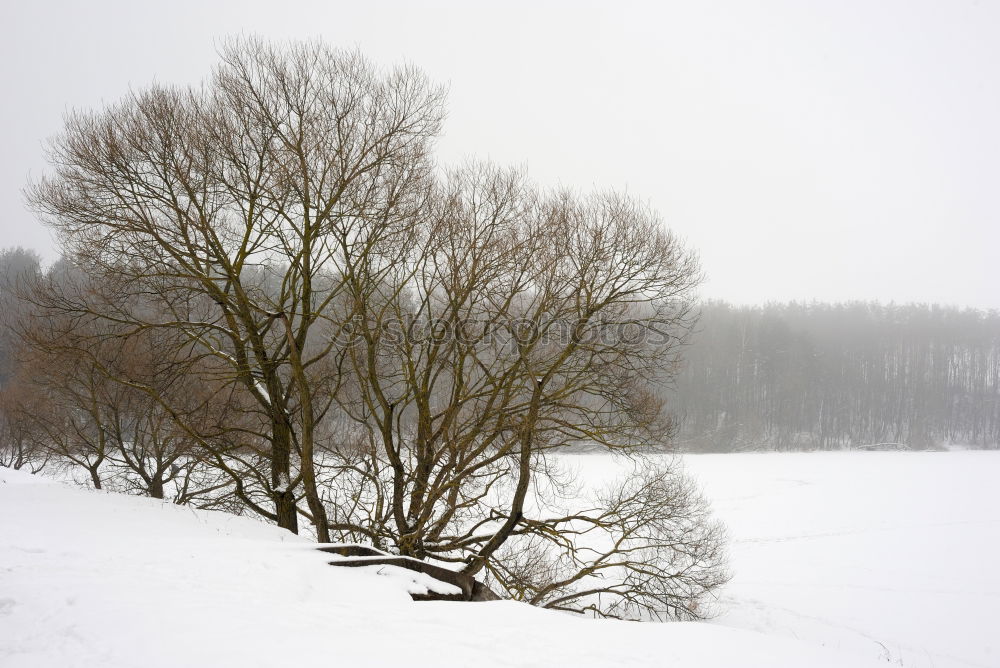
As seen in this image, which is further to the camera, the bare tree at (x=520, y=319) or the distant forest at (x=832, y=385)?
the distant forest at (x=832, y=385)

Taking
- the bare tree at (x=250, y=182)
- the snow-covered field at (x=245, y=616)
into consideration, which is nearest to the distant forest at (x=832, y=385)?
the snow-covered field at (x=245, y=616)

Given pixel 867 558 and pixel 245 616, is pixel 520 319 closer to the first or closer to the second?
pixel 245 616

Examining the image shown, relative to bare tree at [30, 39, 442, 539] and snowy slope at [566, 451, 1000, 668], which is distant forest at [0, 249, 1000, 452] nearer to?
snowy slope at [566, 451, 1000, 668]

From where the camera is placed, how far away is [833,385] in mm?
72188

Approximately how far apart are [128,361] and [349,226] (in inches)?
282

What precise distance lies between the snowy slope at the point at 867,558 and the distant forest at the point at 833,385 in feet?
62.2

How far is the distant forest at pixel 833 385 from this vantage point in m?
65.0

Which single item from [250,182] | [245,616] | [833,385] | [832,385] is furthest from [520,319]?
[833,385]

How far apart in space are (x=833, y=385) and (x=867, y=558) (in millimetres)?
54763

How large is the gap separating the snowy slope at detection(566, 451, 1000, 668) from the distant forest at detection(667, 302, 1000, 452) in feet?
62.2

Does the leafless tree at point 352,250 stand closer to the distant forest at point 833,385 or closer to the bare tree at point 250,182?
the bare tree at point 250,182

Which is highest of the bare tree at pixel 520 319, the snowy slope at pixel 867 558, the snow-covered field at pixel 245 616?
the bare tree at pixel 520 319

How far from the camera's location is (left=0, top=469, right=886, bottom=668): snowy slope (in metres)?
4.20

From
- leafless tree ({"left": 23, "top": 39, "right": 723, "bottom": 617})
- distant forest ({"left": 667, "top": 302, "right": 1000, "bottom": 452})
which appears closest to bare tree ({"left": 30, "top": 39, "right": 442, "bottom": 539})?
leafless tree ({"left": 23, "top": 39, "right": 723, "bottom": 617})
